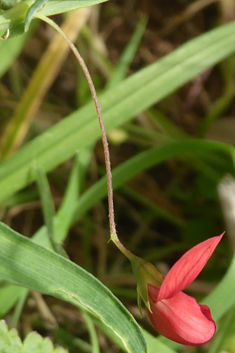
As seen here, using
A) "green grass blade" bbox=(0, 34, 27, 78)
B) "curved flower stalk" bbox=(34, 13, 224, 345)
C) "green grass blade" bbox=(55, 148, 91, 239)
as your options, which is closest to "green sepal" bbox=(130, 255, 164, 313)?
"curved flower stalk" bbox=(34, 13, 224, 345)

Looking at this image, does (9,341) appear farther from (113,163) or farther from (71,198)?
(113,163)

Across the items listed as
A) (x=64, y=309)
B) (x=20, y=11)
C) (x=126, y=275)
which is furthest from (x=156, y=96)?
(x=64, y=309)

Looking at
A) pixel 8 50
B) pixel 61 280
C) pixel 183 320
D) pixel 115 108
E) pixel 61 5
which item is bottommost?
pixel 183 320

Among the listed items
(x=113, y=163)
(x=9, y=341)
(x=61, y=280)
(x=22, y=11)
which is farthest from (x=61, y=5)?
(x=113, y=163)

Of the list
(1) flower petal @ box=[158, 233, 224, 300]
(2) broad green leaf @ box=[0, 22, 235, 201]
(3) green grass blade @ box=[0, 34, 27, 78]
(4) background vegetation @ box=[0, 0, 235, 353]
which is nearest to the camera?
(1) flower petal @ box=[158, 233, 224, 300]

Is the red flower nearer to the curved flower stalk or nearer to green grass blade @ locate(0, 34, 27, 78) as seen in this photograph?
the curved flower stalk

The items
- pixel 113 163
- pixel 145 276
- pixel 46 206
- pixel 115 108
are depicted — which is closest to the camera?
pixel 145 276

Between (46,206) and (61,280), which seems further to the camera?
(46,206)

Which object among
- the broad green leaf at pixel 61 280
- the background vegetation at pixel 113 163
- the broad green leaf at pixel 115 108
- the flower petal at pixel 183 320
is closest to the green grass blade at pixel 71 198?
the background vegetation at pixel 113 163
